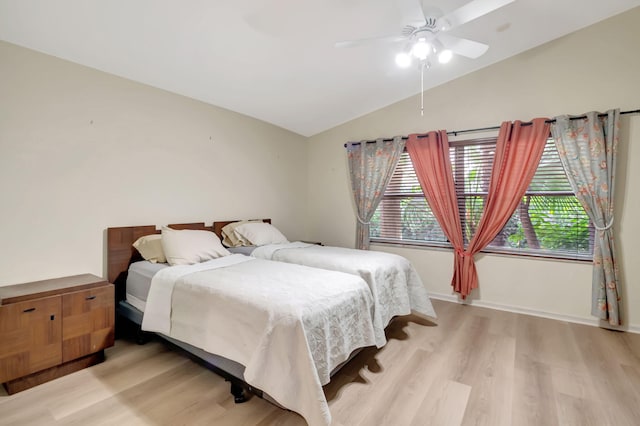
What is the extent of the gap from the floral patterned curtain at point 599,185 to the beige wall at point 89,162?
3757 millimetres

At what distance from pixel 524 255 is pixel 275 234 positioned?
9.48 ft

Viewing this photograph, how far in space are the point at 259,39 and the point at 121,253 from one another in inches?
88.0

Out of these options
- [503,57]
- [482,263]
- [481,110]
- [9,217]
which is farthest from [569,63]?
[9,217]

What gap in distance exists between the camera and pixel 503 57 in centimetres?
318

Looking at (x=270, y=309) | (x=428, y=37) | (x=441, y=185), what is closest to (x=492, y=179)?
(x=441, y=185)

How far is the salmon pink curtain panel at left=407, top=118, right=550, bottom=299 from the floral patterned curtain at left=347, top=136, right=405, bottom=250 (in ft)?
0.99

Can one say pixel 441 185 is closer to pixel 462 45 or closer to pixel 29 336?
pixel 462 45

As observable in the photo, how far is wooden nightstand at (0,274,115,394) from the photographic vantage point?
5.66 ft

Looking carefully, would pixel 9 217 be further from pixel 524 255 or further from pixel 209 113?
pixel 524 255

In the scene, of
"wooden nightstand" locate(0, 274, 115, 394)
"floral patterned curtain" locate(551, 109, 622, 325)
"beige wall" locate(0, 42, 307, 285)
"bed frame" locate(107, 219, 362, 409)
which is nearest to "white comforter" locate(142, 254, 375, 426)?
"bed frame" locate(107, 219, 362, 409)

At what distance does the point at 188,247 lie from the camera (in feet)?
8.54

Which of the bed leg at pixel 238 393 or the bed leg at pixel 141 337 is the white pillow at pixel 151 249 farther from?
the bed leg at pixel 238 393

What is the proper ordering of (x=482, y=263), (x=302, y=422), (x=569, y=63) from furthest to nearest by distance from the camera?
1. (x=482, y=263)
2. (x=569, y=63)
3. (x=302, y=422)

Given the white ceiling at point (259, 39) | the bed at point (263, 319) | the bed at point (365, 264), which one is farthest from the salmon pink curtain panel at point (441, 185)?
the bed at point (263, 319)
